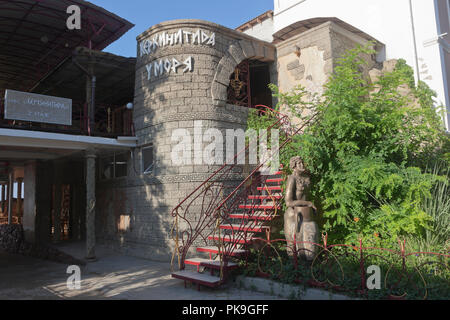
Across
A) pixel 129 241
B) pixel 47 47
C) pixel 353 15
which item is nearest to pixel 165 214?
pixel 129 241

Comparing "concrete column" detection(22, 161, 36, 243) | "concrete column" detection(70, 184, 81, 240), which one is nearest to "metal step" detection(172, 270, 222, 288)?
"concrete column" detection(22, 161, 36, 243)

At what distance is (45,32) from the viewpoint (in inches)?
461

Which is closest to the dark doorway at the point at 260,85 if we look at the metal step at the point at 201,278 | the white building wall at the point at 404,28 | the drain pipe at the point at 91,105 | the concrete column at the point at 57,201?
the white building wall at the point at 404,28

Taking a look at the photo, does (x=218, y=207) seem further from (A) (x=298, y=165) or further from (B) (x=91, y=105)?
(B) (x=91, y=105)

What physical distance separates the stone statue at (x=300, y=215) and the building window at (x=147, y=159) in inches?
218

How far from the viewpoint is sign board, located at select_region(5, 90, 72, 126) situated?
342 inches

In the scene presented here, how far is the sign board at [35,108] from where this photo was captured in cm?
868

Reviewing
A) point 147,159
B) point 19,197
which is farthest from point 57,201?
point 147,159

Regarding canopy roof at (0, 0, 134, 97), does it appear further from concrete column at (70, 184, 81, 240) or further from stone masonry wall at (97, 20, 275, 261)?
concrete column at (70, 184, 81, 240)

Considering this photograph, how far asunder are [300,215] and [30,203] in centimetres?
1214

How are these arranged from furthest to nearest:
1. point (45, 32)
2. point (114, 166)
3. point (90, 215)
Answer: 1. point (114, 166)
2. point (45, 32)
3. point (90, 215)

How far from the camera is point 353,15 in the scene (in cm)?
1354

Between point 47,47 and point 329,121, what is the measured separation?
450 inches

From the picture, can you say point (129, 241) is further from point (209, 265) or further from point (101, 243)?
point (209, 265)
